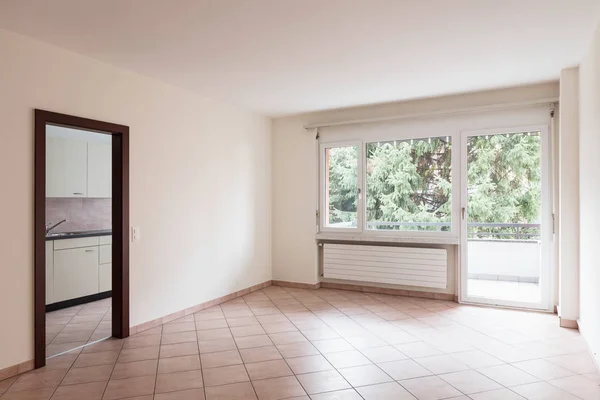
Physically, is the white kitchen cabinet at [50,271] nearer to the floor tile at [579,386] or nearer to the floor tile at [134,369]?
the floor tile at [134,369]

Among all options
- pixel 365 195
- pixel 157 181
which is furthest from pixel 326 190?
pixel 157 181

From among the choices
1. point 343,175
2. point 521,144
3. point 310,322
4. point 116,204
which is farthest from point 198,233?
point 521,144

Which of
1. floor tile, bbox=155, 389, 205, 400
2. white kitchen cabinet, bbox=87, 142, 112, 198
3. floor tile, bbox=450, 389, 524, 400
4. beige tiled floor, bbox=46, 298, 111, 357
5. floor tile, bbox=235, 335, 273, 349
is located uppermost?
white kitchen cabinet, bbox=87, 142, 112, 198

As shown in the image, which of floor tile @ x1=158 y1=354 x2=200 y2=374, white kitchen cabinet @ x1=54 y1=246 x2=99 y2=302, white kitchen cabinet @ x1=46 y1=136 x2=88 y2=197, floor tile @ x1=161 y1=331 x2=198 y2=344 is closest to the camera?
floor tile @ x1=158 y1=354 x2=200 y2=374

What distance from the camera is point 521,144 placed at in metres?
4.45

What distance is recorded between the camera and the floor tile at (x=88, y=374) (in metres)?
2.75

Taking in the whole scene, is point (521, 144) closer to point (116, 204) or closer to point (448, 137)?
point (448, 137)

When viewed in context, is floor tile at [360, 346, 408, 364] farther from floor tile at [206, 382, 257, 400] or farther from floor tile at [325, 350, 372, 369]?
floor tile at [206, 382, 257, 400]

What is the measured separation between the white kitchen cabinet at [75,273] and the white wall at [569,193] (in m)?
5.32

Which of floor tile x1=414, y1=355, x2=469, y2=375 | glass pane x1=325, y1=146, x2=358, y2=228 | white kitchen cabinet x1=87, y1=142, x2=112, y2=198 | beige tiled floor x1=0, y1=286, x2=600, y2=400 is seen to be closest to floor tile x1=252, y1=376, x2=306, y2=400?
beige tiled floor x1=0, y1=286, x2=600, y2=400

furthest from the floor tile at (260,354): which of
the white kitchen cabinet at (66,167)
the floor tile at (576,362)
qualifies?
the white kitchen cabinet at (66,167)

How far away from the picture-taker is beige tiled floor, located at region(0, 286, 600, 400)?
256 cm

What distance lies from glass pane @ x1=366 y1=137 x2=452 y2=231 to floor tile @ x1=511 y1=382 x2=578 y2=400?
2.42 meters

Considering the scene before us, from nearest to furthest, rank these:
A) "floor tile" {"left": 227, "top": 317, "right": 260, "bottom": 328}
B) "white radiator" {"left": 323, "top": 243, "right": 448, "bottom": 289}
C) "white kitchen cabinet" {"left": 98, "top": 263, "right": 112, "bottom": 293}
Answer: "floor tile" {"left": 227, "top": 317, "right": 260, "bottom": 328}
"white radiator" {"left": 323, "top": 243, "right": 448, "bottom": 289}
"white kitchen cabinet" {"left": 98, "top": 263, "right": 112, "bottom": 293}
